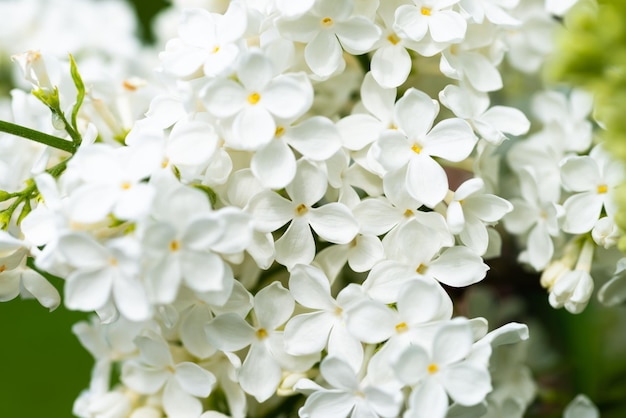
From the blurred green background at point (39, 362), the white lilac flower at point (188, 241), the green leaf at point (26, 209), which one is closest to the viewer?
the white lilac flower at point (188, 241)

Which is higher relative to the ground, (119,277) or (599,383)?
(119,277)

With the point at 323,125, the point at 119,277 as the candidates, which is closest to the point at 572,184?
the point at 323,125

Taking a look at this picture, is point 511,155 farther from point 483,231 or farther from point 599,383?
point 599,383

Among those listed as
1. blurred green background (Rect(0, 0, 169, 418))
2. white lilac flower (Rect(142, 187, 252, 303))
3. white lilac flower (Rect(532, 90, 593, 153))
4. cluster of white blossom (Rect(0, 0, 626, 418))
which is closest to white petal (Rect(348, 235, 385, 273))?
cluster of white blossom (Rect(0, 0, 626, 418))

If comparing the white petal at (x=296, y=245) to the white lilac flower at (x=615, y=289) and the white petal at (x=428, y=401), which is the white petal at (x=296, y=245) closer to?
the white petal at (x=428, y=401)

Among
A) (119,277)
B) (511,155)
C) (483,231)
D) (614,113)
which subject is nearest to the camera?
(614,113)

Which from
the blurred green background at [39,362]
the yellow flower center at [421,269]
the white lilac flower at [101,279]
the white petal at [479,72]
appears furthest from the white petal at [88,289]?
the blurred green background at [39,362]
